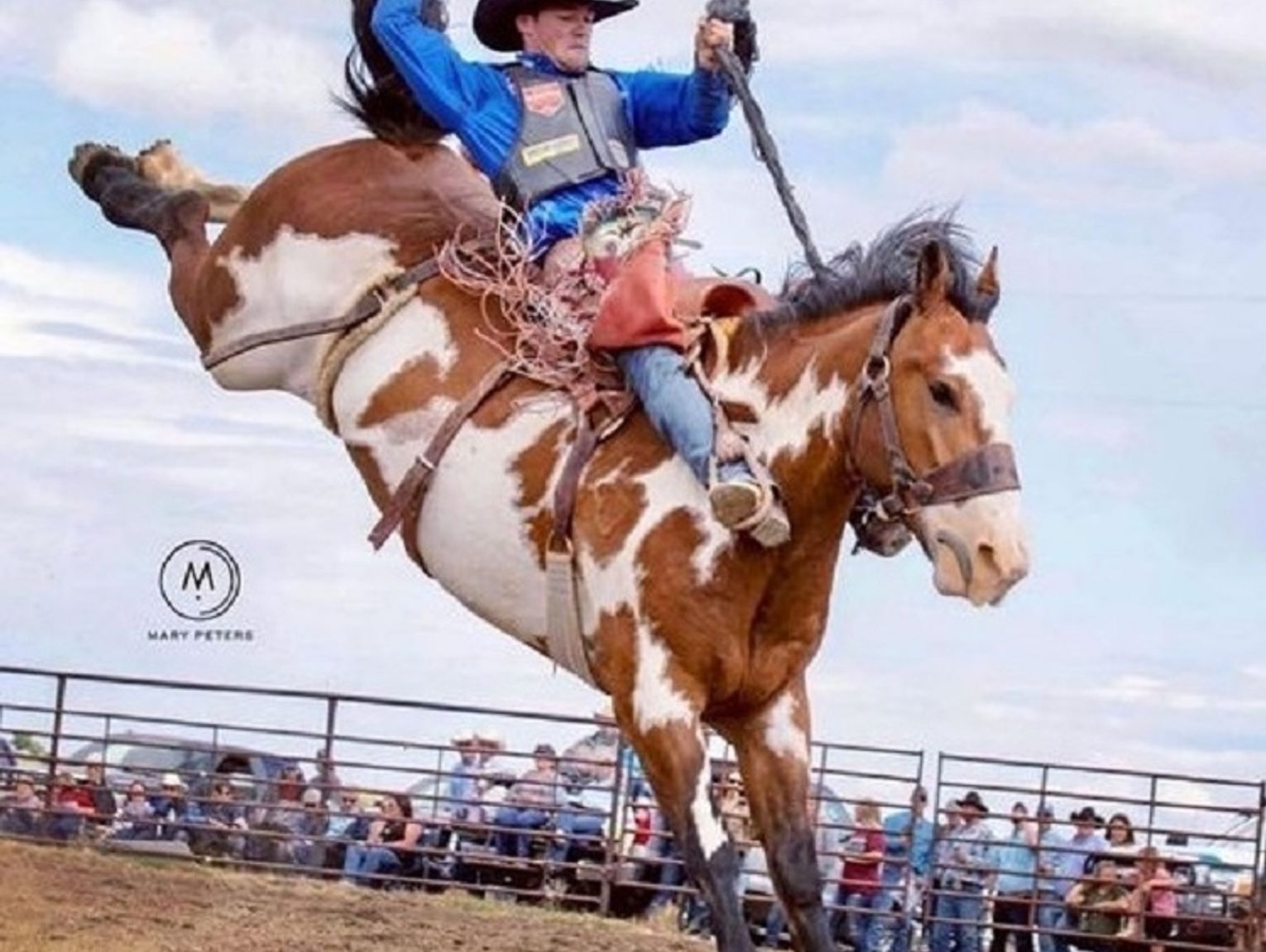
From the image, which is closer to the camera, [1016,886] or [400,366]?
[400,366]

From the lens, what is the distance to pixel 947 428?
667cm

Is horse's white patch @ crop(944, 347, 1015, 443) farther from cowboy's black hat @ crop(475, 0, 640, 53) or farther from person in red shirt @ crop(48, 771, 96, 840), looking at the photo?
person in red shirt @ crop(48, 771, 96, 840)

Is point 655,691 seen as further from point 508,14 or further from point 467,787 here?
point 467,787

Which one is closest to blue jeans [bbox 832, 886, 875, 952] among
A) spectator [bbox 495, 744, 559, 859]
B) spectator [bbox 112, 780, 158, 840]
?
spectator [bbox 495, 744, 559, 859]

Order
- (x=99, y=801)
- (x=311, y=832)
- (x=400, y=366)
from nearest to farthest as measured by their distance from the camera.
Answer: (x=400, y=366) → (x=311, y=832) → (x=99, y=801)

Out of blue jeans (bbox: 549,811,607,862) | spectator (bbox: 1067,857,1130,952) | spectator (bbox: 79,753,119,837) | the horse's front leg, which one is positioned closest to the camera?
the horse's front leg

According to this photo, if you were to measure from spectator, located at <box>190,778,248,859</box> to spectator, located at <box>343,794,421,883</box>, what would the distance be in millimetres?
662

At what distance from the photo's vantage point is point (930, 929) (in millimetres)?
14750

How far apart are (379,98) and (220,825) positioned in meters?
7.94

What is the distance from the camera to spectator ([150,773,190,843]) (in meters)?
16.3

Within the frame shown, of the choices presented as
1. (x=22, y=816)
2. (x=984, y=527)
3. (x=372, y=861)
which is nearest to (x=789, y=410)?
(x=984, y=527)

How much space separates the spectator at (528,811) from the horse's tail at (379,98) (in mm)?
6944

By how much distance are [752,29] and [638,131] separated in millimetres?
460

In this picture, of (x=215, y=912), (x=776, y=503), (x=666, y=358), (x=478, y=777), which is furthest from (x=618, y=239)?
(x=478, y=777)
